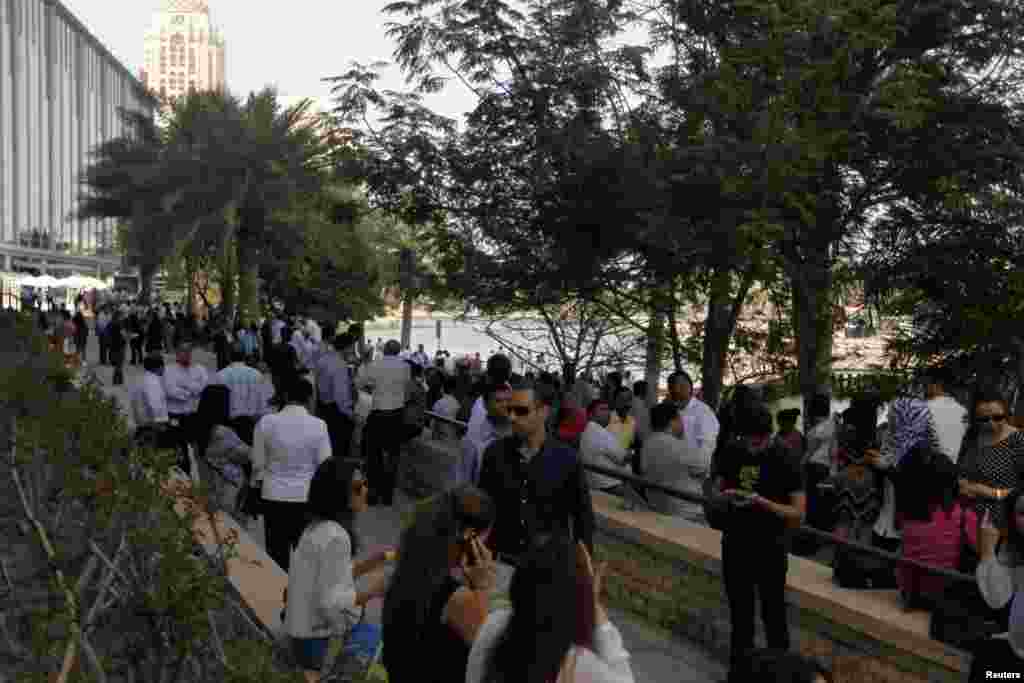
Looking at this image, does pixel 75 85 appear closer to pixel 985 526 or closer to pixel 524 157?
pixel 524 157

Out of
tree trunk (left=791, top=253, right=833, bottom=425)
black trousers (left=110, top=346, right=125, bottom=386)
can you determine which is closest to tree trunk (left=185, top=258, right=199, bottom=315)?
black trousers (left=110, top=346, right=125, bottom=386)

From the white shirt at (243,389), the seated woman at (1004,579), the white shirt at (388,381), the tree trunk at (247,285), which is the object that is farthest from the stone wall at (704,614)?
the tree trunk at (247,285)

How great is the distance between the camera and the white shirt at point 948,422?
30.8 feet

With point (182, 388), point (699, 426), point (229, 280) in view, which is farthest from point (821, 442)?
point (229, 280)

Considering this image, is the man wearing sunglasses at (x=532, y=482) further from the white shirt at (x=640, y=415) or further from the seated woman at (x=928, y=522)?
the white shirt at (x=640, y=415)

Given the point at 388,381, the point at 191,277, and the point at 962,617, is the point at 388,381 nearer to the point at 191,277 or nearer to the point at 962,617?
the point at 962,617

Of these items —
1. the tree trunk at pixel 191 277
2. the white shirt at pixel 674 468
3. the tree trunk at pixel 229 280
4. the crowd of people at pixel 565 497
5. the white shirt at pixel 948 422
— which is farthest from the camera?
the tree trunk at pixel 191 277

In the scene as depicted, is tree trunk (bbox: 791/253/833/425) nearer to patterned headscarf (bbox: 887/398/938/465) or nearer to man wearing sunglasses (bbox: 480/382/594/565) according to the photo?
patterned headscarf (bbox: 887/398/938/465)

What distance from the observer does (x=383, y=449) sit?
14.1 m

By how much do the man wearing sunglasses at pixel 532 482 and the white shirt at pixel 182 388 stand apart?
6485 millimetres

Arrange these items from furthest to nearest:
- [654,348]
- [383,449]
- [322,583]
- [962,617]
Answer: [654,348]
[383,449]
[962,617]
[322,583]

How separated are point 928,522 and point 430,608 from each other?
361 cm

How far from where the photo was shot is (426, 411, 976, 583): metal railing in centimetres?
650

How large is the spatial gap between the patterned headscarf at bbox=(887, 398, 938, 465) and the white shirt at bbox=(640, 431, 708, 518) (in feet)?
4.52
